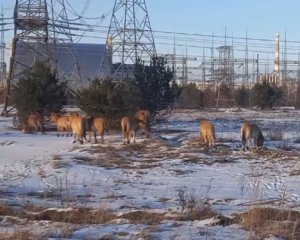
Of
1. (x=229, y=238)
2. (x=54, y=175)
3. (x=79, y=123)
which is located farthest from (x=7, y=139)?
(x=229, y=238)

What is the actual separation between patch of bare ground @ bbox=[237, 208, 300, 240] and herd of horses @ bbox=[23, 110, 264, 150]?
13469 millimetres

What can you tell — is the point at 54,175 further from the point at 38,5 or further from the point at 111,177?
the point at 38,5

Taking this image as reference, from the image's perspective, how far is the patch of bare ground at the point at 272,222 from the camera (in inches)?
316

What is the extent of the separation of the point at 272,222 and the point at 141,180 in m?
7.12

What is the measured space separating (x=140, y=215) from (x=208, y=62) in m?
112

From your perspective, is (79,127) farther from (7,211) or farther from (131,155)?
(7,211)

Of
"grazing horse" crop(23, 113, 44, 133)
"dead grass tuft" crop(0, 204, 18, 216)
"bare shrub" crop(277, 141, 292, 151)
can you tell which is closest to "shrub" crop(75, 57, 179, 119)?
"grazing horse" crop(23, 113, 44, 133)

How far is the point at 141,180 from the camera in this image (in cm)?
1555

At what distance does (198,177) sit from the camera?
16.5 meters

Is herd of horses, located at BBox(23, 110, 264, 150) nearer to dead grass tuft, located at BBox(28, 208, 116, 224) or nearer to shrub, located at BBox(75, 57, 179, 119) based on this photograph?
shrub, located at BBox(75, 57, 179, 119)

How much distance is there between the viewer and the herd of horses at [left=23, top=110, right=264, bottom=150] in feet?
76.1

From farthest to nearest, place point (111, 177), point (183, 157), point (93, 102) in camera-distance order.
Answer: point (93, 102), point (183, 157), point (111, 177)

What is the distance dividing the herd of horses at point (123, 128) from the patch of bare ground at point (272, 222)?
13.5 metres

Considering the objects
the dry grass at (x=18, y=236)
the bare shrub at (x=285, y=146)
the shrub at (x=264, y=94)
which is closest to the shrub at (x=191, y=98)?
the shrub at (x=264, y=94)
